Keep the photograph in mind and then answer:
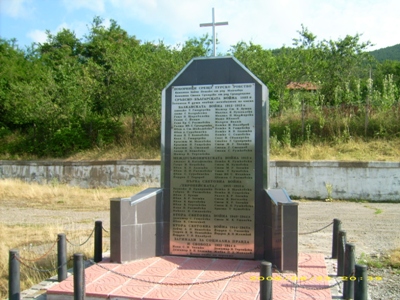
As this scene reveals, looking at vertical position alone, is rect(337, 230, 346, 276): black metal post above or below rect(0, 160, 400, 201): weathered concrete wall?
below

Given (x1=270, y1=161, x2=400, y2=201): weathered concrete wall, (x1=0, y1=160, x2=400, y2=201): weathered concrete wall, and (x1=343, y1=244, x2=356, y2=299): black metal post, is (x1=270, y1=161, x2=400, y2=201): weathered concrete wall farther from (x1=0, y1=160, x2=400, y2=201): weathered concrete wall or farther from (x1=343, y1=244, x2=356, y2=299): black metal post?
(x1=343, y1=244, x2=356, y2=299): black metal post

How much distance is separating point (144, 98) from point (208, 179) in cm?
1572

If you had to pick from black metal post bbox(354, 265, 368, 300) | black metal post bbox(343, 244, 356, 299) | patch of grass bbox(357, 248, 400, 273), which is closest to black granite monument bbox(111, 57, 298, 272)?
black metal post bbox(343, 244, 356, 299)

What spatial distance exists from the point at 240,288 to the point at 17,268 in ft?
9.72

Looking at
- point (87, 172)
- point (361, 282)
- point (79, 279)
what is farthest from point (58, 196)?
point (361, 282)

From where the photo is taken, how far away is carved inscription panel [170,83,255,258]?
7.95m

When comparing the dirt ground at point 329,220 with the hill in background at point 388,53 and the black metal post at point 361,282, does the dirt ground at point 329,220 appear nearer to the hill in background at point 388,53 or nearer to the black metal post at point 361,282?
the black metal post at point 361,282

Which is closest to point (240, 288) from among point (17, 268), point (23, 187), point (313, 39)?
point (17, 268)

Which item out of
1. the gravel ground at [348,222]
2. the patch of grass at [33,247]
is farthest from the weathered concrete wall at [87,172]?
the patch of grass at [33,247]

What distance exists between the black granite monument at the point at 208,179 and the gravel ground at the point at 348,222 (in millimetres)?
1949

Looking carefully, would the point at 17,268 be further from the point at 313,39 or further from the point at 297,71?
the point at 313,39

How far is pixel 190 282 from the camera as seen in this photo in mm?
6621

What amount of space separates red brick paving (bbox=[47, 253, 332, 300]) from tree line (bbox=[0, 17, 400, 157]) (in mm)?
15367

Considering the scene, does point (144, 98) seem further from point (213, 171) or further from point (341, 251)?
point (341, 251)
